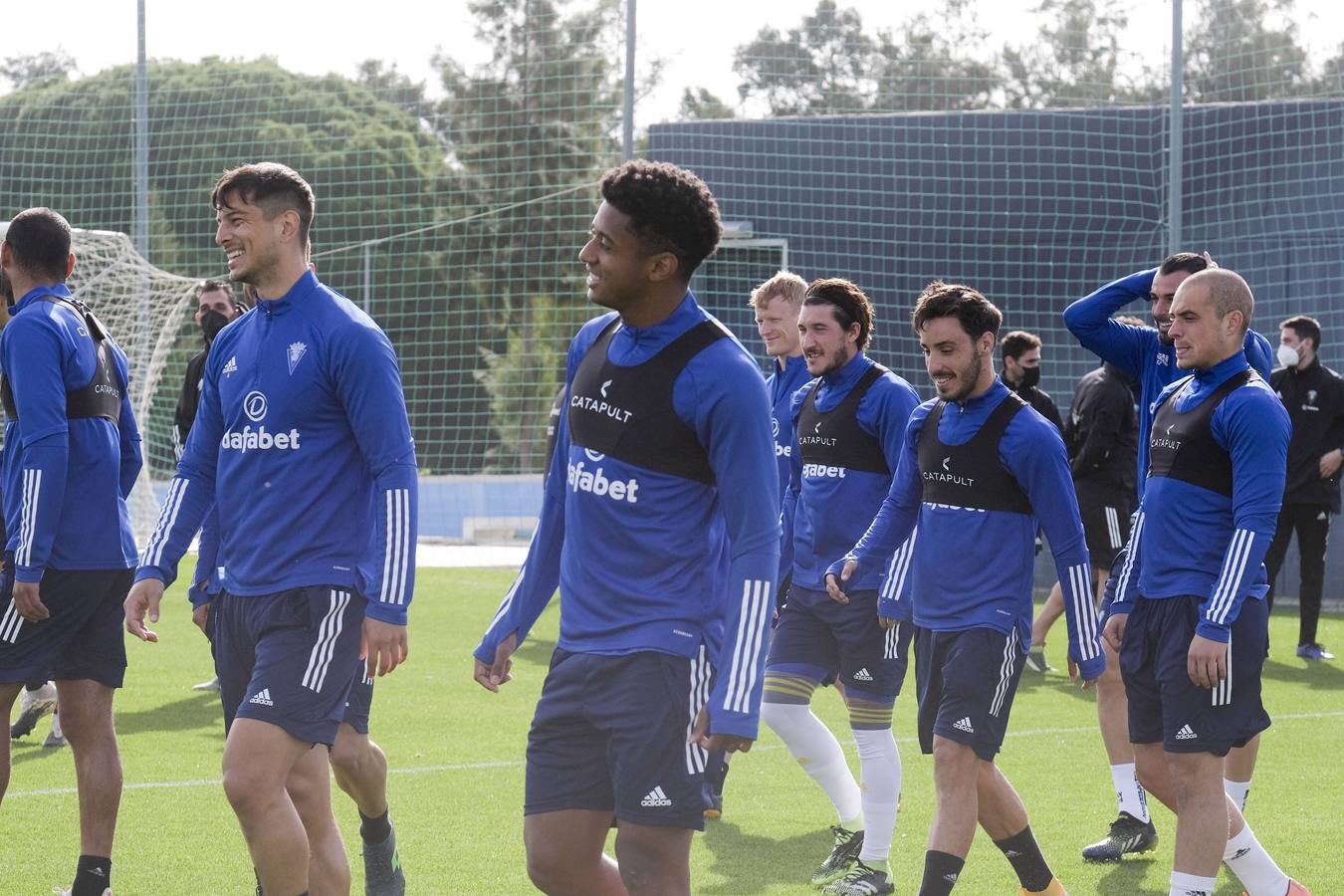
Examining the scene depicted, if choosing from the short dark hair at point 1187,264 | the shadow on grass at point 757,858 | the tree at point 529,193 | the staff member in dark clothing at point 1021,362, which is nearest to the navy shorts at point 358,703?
the shadow on grass at point 757,858

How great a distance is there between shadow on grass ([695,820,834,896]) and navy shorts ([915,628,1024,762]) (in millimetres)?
971

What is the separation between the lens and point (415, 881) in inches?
227

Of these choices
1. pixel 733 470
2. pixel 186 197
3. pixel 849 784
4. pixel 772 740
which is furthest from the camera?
pixel 186 197

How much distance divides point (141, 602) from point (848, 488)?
9.28 feet

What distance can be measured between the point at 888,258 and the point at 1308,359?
6.26 meters

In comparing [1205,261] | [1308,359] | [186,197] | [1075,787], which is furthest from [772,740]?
[186,197]

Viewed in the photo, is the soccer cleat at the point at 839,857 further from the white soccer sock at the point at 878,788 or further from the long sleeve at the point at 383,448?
the long sleeve at the point at 383,448

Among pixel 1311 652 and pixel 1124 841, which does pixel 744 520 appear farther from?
pixel 1311 652

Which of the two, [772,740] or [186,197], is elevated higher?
[186,197]

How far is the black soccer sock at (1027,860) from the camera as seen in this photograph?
5230 millimetres

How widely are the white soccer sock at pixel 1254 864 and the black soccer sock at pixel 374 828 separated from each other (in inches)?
105

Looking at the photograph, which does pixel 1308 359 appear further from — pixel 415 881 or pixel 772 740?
pixel 415 881

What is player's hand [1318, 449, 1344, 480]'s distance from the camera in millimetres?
11594

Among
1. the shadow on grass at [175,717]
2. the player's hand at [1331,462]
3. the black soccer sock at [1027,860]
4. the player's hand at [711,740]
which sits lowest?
the shadow on grass at [175,717]
